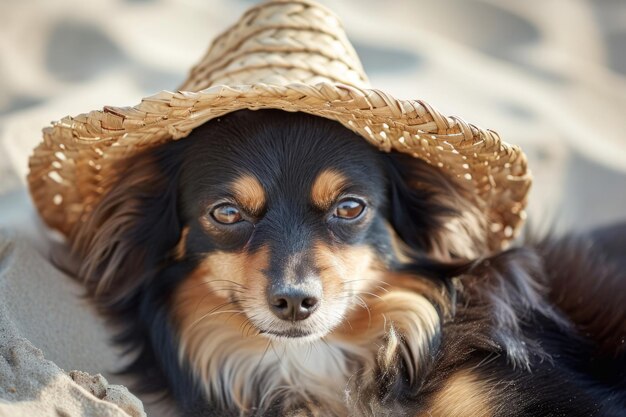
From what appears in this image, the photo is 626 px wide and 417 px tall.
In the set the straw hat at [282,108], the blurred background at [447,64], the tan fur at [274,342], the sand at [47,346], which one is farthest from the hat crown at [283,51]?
the blurred background at [447,64]

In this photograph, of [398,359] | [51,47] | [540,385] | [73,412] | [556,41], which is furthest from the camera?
[556,41]

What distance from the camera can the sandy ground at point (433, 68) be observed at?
3.82m

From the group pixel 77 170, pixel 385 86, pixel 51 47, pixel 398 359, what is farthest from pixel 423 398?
pixel 51 47

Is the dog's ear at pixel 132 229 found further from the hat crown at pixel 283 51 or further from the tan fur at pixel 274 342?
the hat crown at pixel 283 51

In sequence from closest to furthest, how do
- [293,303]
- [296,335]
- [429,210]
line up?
[293,303], [296,335], [429,210]

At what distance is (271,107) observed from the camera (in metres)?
2.52

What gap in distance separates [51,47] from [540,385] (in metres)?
2.75

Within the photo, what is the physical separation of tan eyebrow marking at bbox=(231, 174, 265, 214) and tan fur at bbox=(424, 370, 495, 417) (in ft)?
2.28

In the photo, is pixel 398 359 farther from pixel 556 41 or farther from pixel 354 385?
pixel 556 41

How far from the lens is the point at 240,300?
2.52 meters

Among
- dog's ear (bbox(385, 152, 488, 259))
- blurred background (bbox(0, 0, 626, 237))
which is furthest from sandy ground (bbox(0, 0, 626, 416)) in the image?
dog's ear (bbox(385, 152, 488, 259))

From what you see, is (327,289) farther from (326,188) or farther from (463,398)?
(463,398)

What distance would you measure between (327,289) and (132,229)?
691 millimetres

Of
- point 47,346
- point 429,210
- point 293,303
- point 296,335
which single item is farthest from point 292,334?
point 47,346
